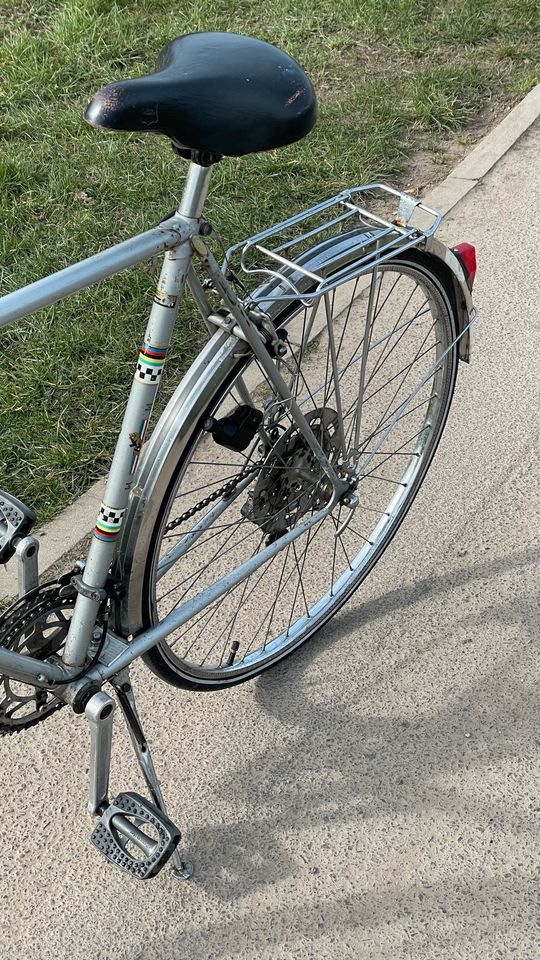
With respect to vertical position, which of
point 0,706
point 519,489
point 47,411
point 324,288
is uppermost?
point 324,288

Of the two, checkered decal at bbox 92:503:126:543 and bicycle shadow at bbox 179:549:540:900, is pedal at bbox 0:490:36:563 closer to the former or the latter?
checkered decal at bbox 92:503:126:543

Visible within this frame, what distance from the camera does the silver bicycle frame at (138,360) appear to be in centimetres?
162

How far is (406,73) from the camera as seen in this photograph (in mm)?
5246

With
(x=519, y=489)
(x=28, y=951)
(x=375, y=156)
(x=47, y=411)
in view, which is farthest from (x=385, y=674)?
(x=375, y=156)

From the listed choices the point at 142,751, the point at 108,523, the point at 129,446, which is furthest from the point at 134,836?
the point at 129,446

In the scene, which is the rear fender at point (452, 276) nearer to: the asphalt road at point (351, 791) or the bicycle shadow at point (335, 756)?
the asphalt road at point (351, 791)

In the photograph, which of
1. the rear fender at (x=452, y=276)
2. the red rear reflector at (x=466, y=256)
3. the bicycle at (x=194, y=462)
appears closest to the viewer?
the bicycle at (x=194, y=462)

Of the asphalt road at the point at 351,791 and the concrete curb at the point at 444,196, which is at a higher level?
the concrete curb at the point at 444,196

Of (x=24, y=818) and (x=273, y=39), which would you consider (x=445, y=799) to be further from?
(x=273, y=39)

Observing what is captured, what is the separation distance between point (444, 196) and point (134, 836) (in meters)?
3.30

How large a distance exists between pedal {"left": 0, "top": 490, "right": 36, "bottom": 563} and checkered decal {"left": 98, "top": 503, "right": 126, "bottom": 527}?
9.0 inches

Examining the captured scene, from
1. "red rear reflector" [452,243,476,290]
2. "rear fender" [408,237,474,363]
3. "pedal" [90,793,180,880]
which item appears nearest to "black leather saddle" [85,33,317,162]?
"rear fender" [408,237,474,363]

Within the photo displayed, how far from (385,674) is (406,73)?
3.70 m

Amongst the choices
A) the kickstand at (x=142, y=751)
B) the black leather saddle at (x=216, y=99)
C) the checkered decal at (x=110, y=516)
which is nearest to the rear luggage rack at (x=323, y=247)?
the black leather saddle at (x=216, y=99)
